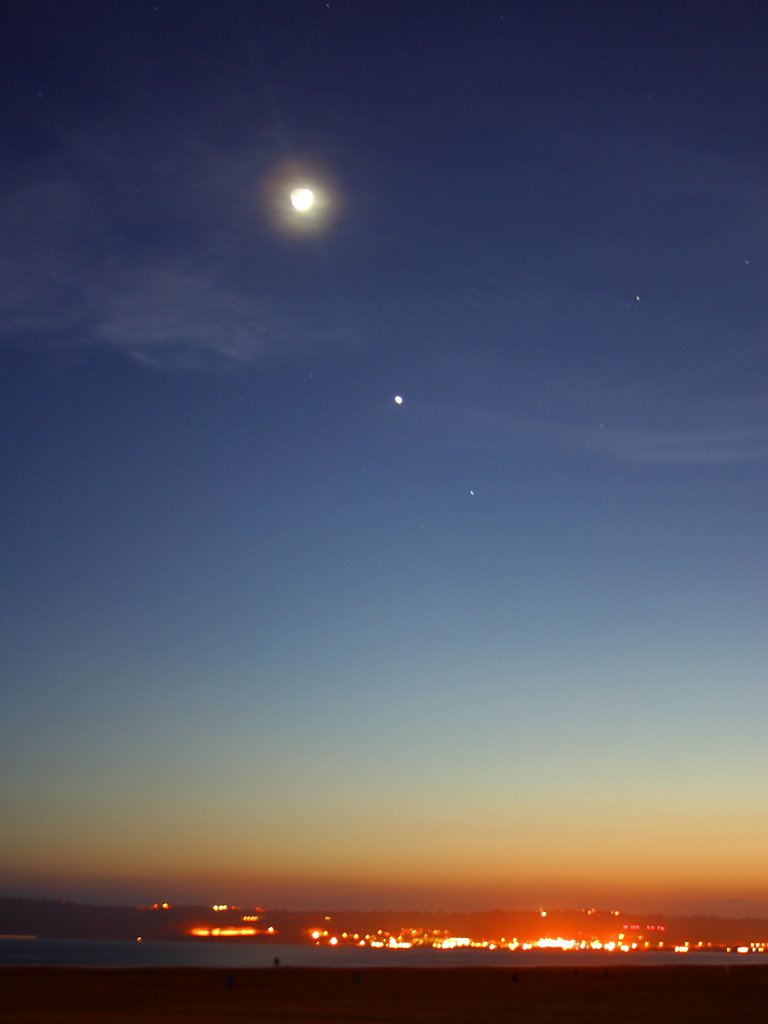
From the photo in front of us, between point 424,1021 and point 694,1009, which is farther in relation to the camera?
point 694,1009

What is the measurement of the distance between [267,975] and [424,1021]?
31.9 m

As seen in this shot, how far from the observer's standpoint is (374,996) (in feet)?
158

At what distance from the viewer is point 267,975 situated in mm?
64500

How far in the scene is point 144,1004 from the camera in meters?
41.9

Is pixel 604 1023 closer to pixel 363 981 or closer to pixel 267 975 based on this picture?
pixel 363 981

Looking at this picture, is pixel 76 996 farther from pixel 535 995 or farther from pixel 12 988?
pixel 535 995

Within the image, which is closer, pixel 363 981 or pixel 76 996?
pixel 76 996

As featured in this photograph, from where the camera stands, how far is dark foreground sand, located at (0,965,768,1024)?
3650 cm

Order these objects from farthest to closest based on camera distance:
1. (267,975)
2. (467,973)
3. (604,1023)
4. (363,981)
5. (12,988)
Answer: (467,973), (267,975), (363,981), (12,988), (604,1023)

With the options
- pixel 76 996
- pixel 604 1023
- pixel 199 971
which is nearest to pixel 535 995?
pixel 604 1023

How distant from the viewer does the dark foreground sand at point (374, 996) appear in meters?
36.5

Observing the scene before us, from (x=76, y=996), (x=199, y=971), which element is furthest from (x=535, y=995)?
(x=199, y=971)

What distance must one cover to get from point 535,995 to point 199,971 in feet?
85.5

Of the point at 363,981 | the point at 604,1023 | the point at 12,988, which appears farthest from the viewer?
the point at 363,981
